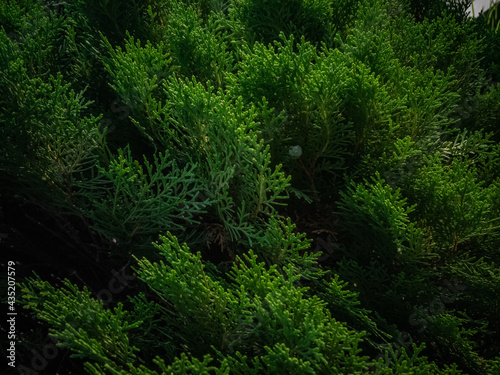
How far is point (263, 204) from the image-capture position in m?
3.29

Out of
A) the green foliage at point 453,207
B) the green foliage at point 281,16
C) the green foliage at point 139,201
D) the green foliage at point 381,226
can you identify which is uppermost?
the green foliage at point 281,16

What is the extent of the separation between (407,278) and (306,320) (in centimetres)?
Result: 103

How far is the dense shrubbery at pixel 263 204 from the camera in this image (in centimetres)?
261

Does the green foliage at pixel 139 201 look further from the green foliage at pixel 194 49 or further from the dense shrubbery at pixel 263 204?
the green foliage at pixel 194 49

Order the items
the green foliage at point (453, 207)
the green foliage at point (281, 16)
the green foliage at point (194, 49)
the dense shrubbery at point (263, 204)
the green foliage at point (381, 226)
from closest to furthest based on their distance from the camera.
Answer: the dense shrubbery at point (263, 204)
the green foliage at point (381, 226)
the green foliage at point (453, 207)
the green foliage at point (194, 49)
the green foliage at point (281, 16)

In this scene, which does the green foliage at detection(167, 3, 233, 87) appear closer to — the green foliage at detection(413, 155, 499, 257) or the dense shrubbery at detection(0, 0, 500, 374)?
the dense shrubbery at detection(0, 0, 500, 374)

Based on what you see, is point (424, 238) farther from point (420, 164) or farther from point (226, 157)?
point (226, 157)

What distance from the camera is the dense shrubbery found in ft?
8.56

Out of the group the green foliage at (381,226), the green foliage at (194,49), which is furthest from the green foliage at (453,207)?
the green foliage at (194,49)

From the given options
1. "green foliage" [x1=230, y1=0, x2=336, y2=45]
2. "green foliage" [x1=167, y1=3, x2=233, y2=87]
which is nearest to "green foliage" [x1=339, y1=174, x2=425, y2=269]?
"green foliage" [x1=167, y1=3, x2=233, y2=87]

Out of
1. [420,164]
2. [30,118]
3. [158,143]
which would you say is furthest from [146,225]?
[420,164]

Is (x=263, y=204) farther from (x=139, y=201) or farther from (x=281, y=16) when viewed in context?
(x=281, y=16)

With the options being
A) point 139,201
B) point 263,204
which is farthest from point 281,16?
point 139,201

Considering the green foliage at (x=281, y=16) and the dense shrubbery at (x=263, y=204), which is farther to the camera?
the green foliage at (x=281, y=16)
